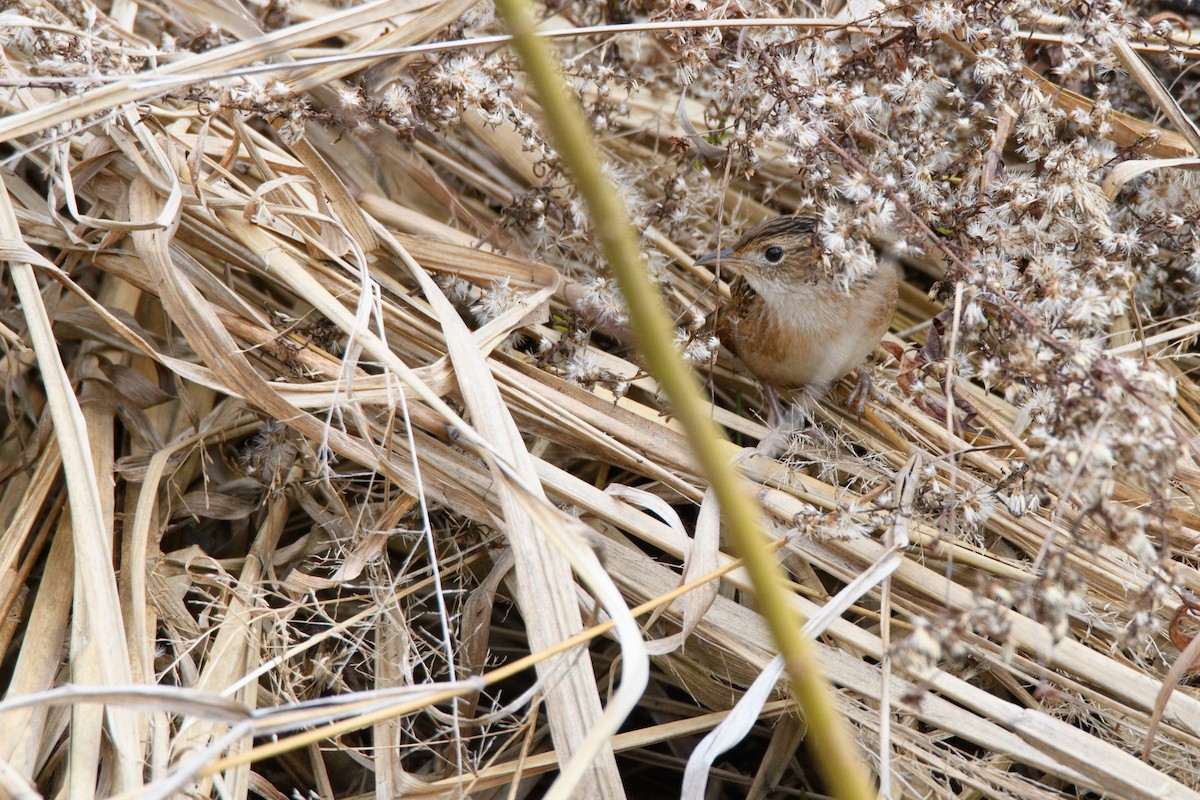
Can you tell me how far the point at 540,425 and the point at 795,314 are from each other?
85 centimetres

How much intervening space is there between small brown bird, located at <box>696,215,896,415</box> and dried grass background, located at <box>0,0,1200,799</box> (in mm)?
117

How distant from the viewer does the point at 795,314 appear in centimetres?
270

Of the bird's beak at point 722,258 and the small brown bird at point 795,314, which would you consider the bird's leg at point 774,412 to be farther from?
the bird's beak at point 722,258

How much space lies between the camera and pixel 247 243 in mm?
2221

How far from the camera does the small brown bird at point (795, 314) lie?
2547 millimetres

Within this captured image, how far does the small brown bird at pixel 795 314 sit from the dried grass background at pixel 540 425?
0.12 meters

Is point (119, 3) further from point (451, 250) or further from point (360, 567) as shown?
point (360, 567)

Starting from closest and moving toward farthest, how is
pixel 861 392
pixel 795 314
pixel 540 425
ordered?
pixel 540 425, pixel 861 392, pixel 795 314

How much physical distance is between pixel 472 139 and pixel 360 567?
1514 millimetres

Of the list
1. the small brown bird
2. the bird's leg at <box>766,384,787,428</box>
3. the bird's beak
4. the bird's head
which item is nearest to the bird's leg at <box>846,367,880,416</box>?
the small brown bird

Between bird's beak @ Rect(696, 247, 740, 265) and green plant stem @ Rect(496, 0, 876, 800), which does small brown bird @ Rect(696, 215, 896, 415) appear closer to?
bird's beak @ Rect(696, 247, 740, 265)

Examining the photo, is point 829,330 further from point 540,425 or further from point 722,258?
point 540,425

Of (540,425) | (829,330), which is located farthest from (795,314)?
(540,425)

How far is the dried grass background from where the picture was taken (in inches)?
69.9
